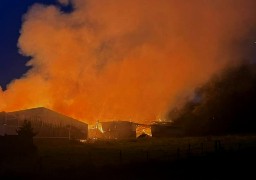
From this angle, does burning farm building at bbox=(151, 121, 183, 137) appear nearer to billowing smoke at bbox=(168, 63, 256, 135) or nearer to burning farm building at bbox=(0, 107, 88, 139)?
billowing smoke at bbox=(168, 63, 256, 135)

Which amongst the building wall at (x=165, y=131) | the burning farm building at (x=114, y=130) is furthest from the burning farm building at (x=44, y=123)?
the building wall at (x=165, y=131)

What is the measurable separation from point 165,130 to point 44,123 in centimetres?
2857

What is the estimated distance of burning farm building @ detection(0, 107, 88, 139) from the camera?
62188 millimetres

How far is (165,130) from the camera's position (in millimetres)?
85000

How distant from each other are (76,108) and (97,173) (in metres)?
79.6

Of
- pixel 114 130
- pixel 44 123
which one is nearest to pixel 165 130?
pixel 114 130

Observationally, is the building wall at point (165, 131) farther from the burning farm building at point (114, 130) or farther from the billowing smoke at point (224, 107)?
the burning farm building at point (114, 130)

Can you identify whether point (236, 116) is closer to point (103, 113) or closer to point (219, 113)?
point (219, 113)

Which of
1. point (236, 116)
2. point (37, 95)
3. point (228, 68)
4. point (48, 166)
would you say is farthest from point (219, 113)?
point (48, 166)

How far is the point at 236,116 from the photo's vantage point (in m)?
88.4

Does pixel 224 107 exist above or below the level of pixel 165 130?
above

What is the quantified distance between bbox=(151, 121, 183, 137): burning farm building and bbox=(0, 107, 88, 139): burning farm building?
1607cm

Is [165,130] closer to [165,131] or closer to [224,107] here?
[165,131]

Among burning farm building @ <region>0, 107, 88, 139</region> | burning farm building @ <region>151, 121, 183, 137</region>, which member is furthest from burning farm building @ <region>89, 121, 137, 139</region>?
burning farm building @ <region>0, 107, 88, 139</region>
